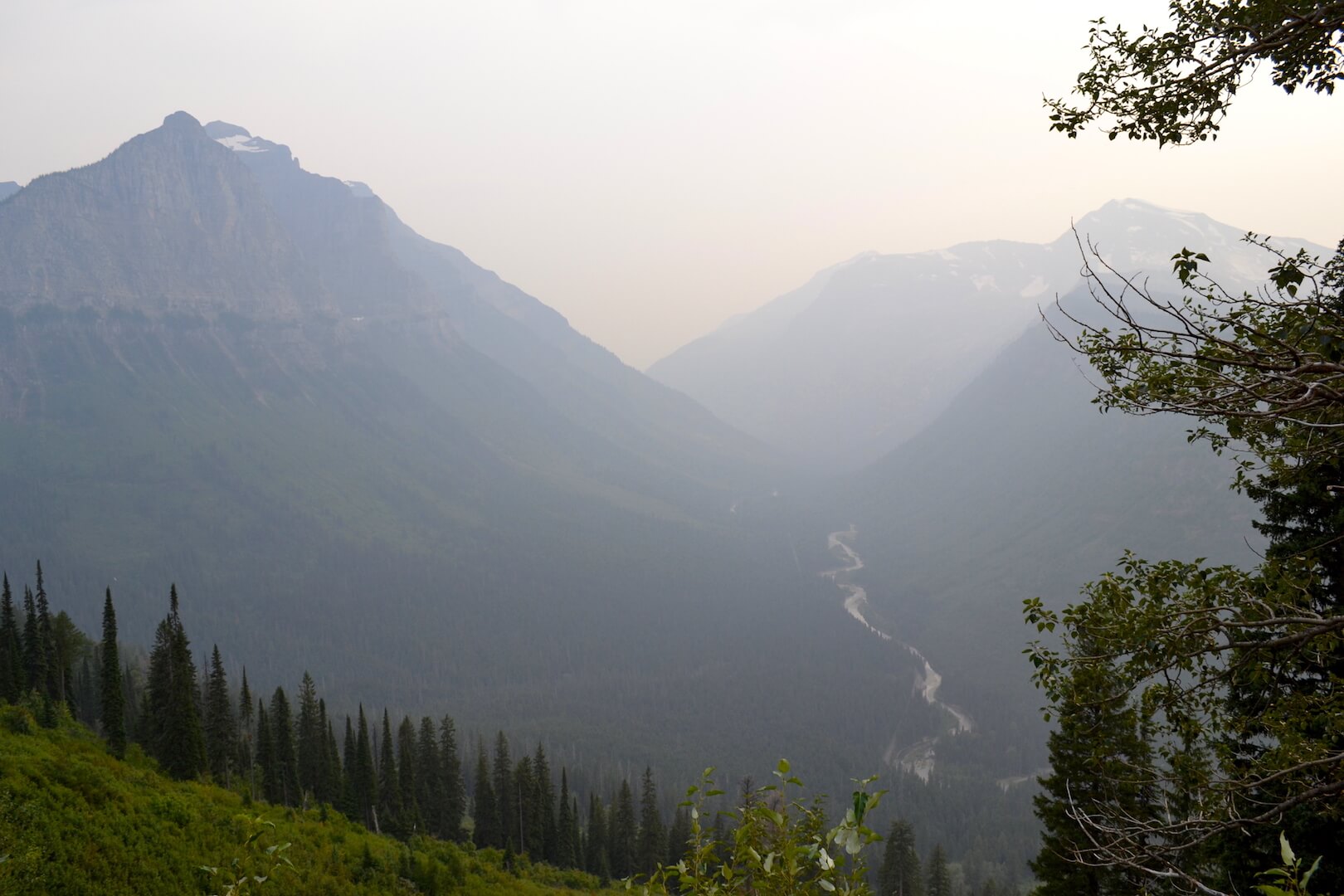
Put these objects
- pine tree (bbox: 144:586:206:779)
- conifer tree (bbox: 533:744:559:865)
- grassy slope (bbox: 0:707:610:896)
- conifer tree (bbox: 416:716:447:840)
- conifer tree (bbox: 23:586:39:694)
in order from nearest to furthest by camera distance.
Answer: grassy slope (bbox: 0:707:610:896) < pine tree (bbox: 144:586:206:779) < conifer tree (bbox: 23:586:39:694) < conifer tree (bbox: 533:744:559:865) < conifer tree (bbox: 416:716:447:840)

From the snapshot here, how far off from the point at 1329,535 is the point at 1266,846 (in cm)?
562

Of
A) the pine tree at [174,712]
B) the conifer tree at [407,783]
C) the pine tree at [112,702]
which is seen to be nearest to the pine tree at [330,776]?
the conifer tree at [407,783]

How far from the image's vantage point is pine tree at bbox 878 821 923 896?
184 ft

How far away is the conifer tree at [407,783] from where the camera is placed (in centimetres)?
5569

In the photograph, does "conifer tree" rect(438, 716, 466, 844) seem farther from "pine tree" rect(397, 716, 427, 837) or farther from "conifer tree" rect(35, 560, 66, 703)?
"conifer tree" rect(35, 560, 66, 703)

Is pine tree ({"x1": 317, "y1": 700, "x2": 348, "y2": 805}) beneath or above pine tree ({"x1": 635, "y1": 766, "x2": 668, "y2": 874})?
above

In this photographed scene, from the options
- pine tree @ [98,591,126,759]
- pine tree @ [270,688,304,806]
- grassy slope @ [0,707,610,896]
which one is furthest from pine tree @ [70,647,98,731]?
grassy slope @ [0,707,610,896]

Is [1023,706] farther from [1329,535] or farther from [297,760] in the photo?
[1329,535]

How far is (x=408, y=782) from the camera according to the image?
62688mm

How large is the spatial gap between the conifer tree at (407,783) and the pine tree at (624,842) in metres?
17.0

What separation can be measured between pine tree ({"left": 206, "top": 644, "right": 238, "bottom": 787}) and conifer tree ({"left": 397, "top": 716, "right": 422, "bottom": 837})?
1215 centimetres

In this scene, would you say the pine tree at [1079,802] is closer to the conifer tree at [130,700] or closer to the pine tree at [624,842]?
the pine tree at [624,842]

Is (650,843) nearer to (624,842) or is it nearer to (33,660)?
(624,842)

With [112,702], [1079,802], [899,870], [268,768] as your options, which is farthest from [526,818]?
[1079,802]
